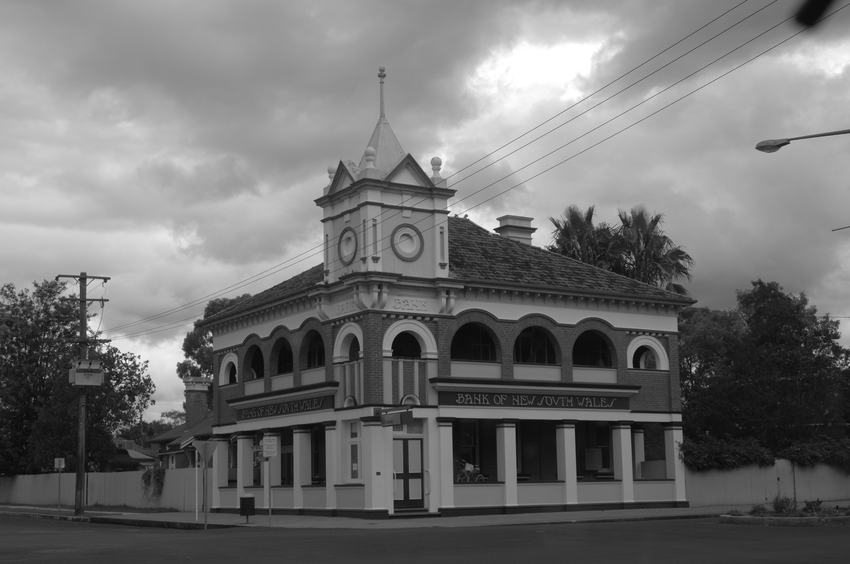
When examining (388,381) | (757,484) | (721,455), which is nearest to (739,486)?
(757,484)

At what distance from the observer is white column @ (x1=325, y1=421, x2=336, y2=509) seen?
29.9 m

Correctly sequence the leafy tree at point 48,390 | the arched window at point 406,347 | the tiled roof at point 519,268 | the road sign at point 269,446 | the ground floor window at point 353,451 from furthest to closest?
the leafy tree at point 48,390 → the tiled roof at point 519,268 → the arched window at point 406,347 → the ground floor window at point 353,451 → the road sign at point 269,446

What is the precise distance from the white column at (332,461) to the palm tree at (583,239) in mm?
19244

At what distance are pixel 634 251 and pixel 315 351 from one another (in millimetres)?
18888

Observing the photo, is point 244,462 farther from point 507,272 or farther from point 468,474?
point 507,272

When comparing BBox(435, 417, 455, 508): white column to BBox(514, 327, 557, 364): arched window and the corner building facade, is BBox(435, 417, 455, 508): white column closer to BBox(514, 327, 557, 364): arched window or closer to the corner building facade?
the corner building facade

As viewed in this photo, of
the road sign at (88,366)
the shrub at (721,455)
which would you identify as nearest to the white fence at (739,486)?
the shrub at (721,455)

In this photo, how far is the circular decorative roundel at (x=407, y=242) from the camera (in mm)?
29797

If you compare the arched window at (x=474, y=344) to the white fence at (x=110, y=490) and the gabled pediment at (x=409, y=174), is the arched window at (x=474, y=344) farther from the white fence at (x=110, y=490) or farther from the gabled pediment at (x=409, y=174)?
the white fence at (x=110, y=490)

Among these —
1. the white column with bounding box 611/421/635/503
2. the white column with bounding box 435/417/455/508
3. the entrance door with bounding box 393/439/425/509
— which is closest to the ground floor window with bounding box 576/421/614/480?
the white column with bounding box 611/421/635/503

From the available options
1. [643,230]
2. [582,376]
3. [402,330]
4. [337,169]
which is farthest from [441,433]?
[643,230]

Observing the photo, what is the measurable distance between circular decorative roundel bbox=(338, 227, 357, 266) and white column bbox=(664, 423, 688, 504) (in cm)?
1268

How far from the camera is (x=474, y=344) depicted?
105 feet

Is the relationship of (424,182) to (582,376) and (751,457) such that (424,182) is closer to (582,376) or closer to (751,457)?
(582,376)
